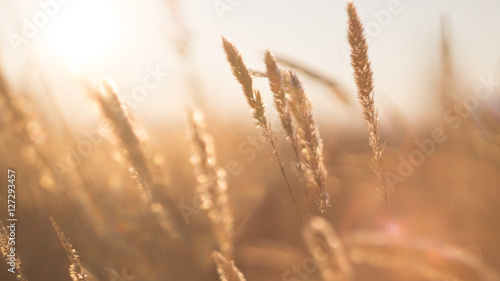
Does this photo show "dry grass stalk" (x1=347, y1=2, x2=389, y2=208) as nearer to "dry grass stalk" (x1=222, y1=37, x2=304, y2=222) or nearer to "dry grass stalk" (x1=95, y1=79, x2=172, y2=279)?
"dry grass stalk" (x1=222, y1=37, x2=304, y2=222)

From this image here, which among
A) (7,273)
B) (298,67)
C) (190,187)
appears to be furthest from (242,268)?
(7,273)

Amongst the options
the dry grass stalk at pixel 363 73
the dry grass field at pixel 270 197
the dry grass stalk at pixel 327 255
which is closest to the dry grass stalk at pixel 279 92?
the dry grass field at pixel 270 197

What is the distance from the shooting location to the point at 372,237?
67.6 inches

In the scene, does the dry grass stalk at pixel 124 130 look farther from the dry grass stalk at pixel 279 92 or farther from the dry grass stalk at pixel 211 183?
the dry grass stalk at pixel 279 92

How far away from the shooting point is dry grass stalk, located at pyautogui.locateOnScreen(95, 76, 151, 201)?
6.19 ft

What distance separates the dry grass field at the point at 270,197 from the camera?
1609 millimetres

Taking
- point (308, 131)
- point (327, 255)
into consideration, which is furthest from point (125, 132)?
point (327, 255)

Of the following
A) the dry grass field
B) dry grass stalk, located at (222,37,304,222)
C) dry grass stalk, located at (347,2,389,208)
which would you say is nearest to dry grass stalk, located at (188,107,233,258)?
the dry grass field

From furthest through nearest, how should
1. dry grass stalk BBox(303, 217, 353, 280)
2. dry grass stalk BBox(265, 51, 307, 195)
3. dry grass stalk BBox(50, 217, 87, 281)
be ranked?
dry grass stalk BBox(265, 51, 307, 195), dry grass stalk BBox(50, 217, 87, 281), dry grass stalk BBox(303, 217, 353, 280)

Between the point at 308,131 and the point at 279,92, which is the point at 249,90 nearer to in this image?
the point at 279,92

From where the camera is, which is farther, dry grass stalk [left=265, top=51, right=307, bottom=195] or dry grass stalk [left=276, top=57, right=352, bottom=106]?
dry grass stalk [left=276, top=57, right=352, bottom=106]

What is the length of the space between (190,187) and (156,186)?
89 cm

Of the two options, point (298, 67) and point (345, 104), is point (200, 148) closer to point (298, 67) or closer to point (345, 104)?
point (298, 67)

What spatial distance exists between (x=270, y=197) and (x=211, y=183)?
1.23m
